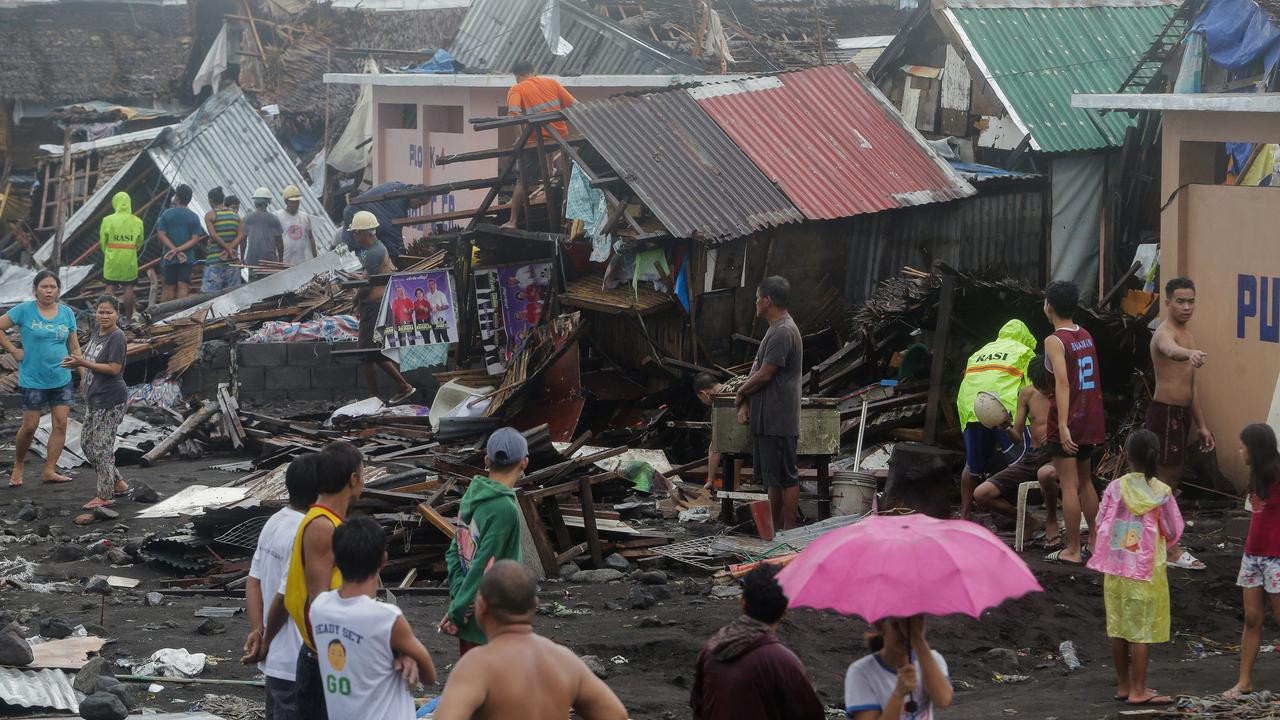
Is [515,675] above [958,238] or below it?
below

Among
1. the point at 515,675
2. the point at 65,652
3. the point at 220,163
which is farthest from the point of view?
the point at 220,163

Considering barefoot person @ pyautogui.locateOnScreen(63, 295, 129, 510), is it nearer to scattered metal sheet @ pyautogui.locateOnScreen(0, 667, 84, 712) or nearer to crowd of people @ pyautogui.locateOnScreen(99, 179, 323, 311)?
scattered metal sheet @ pyautogui.locateOnScreen(0, 667, 84, 712)

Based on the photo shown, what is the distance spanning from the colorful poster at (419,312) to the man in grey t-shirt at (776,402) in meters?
6.12

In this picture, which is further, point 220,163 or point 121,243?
point 220,163

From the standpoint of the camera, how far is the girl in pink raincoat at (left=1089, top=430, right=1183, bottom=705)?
6828 millimetres

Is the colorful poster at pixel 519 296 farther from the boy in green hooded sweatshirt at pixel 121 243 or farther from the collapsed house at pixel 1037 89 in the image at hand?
the boy in green hooded sweatshirt at pixel 121 243

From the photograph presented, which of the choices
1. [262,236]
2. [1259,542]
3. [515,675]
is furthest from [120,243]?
[515,675]

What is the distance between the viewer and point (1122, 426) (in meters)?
11.8

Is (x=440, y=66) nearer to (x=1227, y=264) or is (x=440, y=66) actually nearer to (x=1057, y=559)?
(x=1227, y=264)

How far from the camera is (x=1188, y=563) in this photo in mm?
9469

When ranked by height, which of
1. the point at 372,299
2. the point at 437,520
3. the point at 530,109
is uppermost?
the point at 530,109

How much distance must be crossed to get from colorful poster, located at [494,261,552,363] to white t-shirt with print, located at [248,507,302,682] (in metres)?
10.3

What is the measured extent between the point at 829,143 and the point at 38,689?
1115 centimetres

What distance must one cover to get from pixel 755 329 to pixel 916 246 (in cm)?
226
